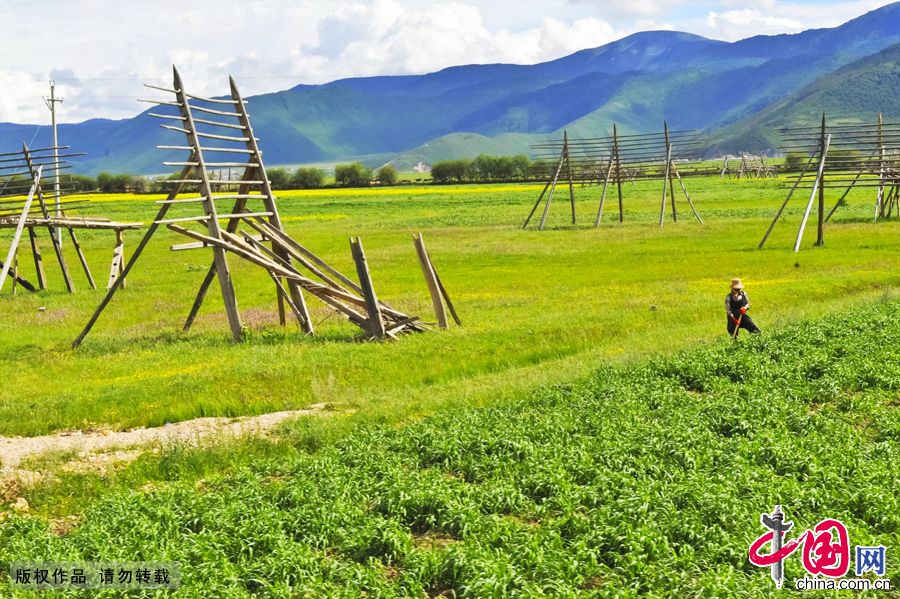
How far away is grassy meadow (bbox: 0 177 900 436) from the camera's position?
18.0 metres

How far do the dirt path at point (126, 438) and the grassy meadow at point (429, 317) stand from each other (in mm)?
628

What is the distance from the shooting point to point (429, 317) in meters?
26.6

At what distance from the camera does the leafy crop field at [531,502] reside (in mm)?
9141

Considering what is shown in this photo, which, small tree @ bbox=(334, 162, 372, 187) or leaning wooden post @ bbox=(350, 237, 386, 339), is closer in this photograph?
leaning wooden post @ bbox=(350, 237, 386, 339)

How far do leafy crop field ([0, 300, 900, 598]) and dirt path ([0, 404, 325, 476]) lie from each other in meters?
1.44

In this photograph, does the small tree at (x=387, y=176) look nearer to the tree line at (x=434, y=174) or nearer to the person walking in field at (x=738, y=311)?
the tree line at (x=434, y=174)

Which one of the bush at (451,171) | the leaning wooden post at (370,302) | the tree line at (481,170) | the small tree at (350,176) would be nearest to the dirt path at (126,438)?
the leaning wooden post at (370,302)

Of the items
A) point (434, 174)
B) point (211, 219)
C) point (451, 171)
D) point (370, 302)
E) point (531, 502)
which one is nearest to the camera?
point (531, 502)

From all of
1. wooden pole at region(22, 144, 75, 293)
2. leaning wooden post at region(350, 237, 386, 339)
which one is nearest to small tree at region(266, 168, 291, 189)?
wooden pole at region(22, 144, 75, 293)

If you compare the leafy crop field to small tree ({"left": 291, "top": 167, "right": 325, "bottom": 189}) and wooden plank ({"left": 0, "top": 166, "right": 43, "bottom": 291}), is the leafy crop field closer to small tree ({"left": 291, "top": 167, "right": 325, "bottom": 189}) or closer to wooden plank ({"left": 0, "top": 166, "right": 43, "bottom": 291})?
wooden plank ({"left": 0, "top": 166, "right": 43, "bottom": 291})

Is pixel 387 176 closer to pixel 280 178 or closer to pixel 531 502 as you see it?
pixel 280 178

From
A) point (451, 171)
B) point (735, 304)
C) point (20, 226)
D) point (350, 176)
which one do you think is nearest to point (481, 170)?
point (451, 171)

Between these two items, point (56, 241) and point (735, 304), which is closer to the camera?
point (735, 304)

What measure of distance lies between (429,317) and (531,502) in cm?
1578
